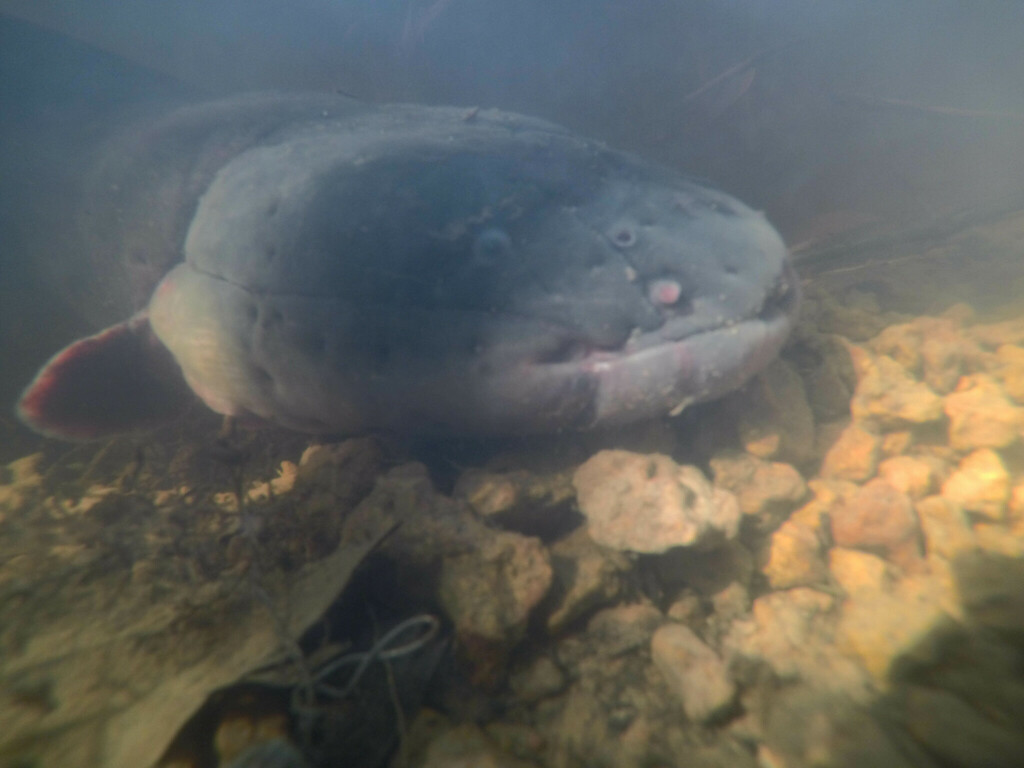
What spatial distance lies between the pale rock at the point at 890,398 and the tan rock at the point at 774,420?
0.41 m

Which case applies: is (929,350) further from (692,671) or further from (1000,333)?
(692,671)

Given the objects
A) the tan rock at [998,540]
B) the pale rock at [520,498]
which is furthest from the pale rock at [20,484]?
the tan rock at [998,540]

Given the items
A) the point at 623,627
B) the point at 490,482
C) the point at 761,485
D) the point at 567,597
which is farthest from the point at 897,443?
the point at 490,482

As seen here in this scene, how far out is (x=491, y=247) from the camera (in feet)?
7.22

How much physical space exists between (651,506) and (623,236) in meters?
1.27

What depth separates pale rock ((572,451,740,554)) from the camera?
1946mm

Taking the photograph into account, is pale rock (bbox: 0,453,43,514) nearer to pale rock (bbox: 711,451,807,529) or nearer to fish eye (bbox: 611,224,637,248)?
fish eye (bbox: 611,224,637,248)

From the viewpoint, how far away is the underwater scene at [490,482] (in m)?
1.46

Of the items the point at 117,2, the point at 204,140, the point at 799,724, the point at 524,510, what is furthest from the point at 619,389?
the point at 117,2

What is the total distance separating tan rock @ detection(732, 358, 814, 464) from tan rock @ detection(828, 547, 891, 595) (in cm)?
62

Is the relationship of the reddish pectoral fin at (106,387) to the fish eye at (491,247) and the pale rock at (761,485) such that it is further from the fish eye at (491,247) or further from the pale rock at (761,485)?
the pale rock at (761,485)

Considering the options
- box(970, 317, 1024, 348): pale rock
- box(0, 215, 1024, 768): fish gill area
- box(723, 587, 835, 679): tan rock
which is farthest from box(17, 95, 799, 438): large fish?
box(970, 317, 1024, 348): pale rock

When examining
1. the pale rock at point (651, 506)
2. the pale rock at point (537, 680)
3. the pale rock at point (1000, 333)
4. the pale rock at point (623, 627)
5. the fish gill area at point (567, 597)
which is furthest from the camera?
the pale rock at point (1000, 333)

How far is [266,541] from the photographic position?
A: 2.17 meters
